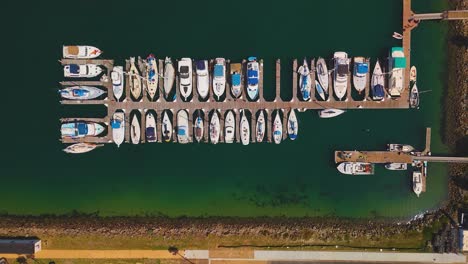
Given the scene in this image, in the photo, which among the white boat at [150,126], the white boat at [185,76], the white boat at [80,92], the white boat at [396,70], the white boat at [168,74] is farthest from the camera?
the white boat at [150,126]

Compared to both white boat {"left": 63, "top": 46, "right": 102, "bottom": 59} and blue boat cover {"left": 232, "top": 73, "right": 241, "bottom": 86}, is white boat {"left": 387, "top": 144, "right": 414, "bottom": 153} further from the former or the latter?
white boat {"left": 63, "top": 46, "right": 102, "bottom": 59}

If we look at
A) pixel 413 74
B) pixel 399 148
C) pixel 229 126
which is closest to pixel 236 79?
pixel 229 126

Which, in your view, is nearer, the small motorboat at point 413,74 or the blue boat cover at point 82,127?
the small motorboat at point 413,74

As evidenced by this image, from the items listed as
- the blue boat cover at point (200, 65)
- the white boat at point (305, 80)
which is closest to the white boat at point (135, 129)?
the blue boat cover at point (200, 65)

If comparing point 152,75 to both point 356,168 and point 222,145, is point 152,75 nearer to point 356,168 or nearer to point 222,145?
point 222,145

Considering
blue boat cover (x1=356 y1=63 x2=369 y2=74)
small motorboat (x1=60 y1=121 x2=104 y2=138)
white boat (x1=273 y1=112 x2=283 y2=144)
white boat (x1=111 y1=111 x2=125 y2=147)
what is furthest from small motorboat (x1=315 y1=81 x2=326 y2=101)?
small motorboat (x1=60 y1=121 x2=104 y2=138)

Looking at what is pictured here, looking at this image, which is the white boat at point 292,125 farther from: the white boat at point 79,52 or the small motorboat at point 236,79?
the white boat at point 79,52
